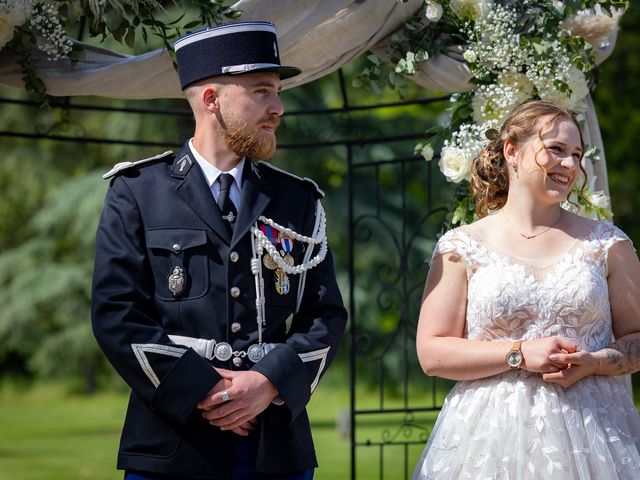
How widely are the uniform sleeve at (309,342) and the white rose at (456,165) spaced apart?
0.80 metres

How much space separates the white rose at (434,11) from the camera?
4.13m

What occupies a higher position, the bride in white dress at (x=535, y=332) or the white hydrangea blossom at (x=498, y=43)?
the white hydrangea blossom at (x=498, y=43)

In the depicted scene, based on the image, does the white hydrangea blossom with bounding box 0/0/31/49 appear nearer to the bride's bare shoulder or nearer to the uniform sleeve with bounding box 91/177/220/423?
the uniform sleeve with bounding box 91/177/220/423

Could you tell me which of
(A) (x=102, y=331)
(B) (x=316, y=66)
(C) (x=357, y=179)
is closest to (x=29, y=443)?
(C) (x=357, y=179)

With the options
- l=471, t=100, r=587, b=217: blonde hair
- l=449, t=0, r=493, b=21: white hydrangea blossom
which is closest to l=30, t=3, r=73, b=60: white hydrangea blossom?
l=449, t=0, r=493, b=21: white hydrangea blossom

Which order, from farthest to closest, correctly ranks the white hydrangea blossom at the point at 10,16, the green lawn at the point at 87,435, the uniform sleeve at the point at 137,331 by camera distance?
the green lawn at the point at 87,435
the white hydrangea blossom at the point at 10,16
the uniform sleeve at the point at 137,331

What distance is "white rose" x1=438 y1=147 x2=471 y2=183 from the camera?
4.03 m

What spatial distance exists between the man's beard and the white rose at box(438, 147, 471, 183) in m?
1.06

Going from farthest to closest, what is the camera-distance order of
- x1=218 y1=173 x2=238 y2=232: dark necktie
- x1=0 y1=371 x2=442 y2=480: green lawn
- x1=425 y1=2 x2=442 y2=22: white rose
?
x1=0 y1=371 x2=442 y2=480: green lawn → x1=425 y1=2 x2=442 y2=22: white rose → x1=218 y1=173 x2=238 y2=232: dark necktie

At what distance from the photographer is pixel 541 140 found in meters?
3.28

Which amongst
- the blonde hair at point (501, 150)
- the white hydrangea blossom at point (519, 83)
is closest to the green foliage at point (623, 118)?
the white hydrangea blossom at point (519, 83)

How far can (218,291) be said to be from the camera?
311cm

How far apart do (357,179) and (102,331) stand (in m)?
10.5

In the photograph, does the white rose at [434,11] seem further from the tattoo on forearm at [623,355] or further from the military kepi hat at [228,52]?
the tattoo on forearm at [623,355]
